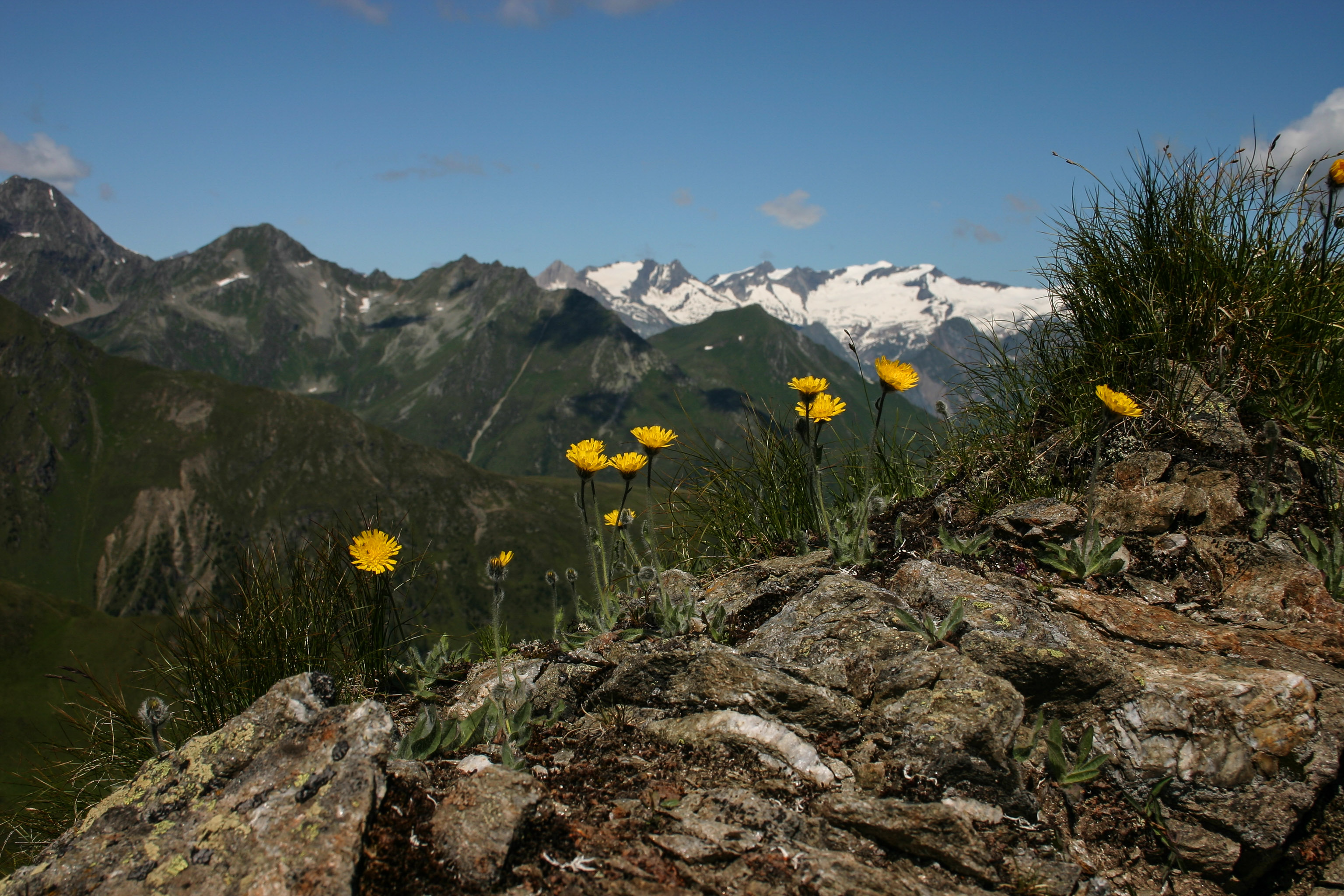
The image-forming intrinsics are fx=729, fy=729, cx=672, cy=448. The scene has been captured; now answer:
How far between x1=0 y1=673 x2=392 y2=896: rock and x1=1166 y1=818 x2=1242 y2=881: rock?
3802 mm

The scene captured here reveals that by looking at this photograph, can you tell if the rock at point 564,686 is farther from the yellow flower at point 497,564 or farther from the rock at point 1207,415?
the rock at point 1207,415

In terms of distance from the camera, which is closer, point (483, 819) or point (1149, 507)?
point (483, 819)

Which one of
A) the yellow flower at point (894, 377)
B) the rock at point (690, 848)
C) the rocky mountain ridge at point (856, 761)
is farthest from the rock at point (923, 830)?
the yellow flower at point (894, 377)

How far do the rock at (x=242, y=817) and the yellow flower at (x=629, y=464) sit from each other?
78.3 inches

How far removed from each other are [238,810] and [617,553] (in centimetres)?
359

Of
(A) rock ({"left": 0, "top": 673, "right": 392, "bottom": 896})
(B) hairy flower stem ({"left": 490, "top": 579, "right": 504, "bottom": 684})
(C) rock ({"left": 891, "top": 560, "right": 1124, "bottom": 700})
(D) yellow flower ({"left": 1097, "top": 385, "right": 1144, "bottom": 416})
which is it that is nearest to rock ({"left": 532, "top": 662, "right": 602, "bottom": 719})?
(B) hairy flower stem ({"left": 490, "top": 579, "right": 504, "bottom": 684})

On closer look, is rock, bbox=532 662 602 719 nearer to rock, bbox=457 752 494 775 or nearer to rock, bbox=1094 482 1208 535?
rock, bbox=457 752 494 775

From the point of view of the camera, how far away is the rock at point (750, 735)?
11.7 feet

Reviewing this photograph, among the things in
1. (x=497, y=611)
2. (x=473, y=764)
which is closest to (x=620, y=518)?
(x=497, y=611)

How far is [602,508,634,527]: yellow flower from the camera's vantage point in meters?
5.65

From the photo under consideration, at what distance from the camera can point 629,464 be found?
487cm

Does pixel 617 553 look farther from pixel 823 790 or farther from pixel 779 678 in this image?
pixel 823 790

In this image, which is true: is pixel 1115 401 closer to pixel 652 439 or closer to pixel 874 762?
pixel 874 762

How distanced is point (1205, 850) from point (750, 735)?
2.27 metres
